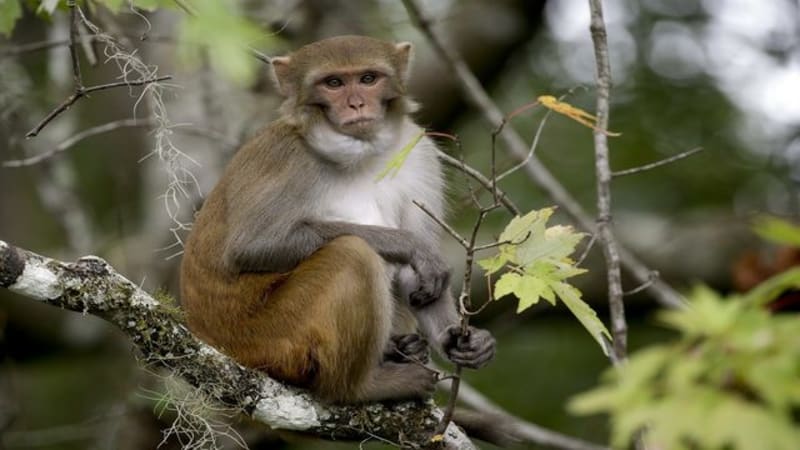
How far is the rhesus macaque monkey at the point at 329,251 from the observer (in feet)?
21.4

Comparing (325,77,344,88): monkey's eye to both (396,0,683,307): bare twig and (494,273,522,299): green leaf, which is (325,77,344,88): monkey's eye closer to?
(396,0,683,307): bare twig

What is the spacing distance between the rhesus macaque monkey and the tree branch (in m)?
0.15

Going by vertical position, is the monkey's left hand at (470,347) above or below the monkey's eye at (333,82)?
below

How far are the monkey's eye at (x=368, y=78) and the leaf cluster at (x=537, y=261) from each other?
201 cm

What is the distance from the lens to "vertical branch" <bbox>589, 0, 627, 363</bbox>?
6258 millimetres

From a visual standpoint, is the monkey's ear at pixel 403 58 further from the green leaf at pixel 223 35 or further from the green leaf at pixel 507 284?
the green leaf at pixel 223 35

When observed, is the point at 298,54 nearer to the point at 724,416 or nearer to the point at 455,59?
the point at 455,59

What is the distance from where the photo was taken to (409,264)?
6.90 metres

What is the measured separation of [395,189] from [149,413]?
4.15 meters

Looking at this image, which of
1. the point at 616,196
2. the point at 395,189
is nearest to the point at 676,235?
the point at 616,196

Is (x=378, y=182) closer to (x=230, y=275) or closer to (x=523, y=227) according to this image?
(x=230, y=275)

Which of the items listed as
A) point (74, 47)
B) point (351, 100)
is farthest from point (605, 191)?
point (74, 47)

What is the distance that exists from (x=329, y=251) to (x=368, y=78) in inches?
41.6

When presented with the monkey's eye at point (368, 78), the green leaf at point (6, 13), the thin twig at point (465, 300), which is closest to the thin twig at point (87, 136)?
the green leaf at point (6, 13)
